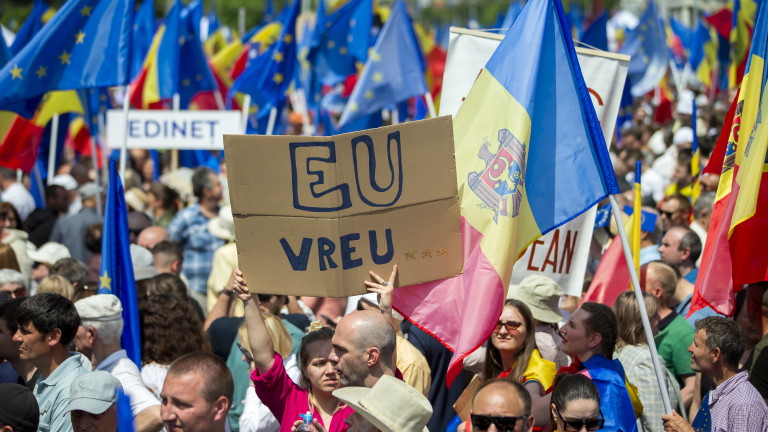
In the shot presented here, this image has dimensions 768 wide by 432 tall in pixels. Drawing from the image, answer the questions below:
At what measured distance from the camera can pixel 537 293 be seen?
19.5 ft

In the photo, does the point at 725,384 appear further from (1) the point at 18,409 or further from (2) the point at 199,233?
(2) the point at 199,233

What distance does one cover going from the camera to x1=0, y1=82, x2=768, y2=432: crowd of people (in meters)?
4.18

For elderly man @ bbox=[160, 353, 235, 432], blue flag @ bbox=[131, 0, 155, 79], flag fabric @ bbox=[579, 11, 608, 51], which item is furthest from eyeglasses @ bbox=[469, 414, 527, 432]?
blue flag @ bbox=[131, 0, 155, 79]

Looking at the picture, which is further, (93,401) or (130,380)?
(130,380)

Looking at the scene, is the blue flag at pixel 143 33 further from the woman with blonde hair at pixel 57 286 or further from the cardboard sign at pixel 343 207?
the cardboard sign at pixel 343 207

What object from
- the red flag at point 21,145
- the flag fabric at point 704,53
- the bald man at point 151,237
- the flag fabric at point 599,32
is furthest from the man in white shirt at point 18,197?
the flag fabric at point 704,53

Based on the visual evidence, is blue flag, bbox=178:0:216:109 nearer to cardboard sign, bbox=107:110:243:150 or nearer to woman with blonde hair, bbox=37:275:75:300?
cardboard sign, bbox=107:110:243:150

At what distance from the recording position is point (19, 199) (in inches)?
470

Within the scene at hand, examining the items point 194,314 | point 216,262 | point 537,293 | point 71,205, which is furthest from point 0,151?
point 537,293

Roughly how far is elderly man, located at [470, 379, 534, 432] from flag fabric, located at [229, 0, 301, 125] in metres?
10.0

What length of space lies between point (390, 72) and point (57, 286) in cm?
575

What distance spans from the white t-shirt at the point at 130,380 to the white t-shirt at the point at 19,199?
22.9ft

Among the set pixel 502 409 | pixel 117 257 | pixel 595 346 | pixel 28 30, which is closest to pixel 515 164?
pixel 595 346

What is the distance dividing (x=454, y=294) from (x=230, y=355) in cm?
204
